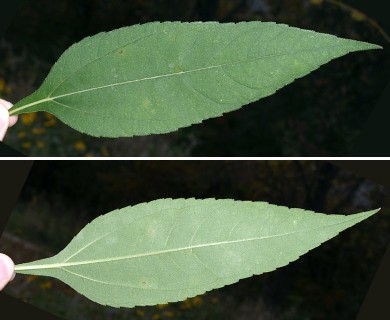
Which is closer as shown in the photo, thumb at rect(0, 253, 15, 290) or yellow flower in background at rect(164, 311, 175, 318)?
thumb at rect(0, 253, 15, 290)

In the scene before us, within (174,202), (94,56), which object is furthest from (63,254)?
(94,56)

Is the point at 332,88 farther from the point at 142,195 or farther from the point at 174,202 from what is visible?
the point at 174,202

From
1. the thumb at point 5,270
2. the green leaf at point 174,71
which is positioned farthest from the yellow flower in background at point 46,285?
the green leaf at point 174,71

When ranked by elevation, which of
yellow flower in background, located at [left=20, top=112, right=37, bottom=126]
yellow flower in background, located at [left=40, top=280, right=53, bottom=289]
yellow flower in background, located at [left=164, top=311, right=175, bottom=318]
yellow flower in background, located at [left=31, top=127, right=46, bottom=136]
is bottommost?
yellow flower in background, located at [left=164, top=311, right=175, bottom=318]

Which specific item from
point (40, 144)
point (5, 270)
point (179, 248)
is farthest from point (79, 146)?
point (179, 248)

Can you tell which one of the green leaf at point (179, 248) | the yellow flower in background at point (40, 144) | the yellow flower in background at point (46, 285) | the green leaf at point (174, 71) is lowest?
the green leaf at point (179, 248)

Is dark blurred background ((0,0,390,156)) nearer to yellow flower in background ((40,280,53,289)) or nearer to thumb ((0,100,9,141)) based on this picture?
yellow flower in background ((40,280,53,289))

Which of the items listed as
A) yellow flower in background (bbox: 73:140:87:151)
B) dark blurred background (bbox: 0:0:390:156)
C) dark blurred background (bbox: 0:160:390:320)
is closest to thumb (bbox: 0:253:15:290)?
dark blurred background (bbox: 0:160:390:320)

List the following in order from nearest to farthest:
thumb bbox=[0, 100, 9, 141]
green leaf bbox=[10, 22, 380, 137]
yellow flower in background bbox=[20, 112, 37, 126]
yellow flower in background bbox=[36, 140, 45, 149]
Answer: green leaf bbox=[10, 22, 380, 137]
thumb bbox=[0, 100, 9, 141]
yellow flower in background bbox=[36, 140, 45, 149]
yellow flower in background bbox=[20, 112, 37, 126]

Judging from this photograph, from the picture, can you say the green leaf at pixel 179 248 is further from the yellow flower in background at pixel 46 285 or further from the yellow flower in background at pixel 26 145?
the yellow flower in background at pixel 26 145
